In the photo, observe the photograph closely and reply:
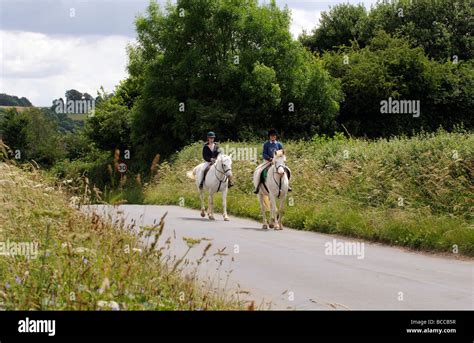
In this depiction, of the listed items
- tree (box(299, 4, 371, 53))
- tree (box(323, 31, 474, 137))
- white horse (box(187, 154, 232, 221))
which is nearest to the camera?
white horse (box(187, 154, 232, 221))

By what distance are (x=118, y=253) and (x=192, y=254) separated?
6.28 meters

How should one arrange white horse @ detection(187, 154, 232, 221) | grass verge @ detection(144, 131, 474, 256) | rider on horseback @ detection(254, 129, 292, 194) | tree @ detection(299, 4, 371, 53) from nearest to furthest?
grass verge @ detection(144, 131, 474, 256), rider on horseback @ detection(254, 129, 292, 194), white horse @ detection(187, 154, 232, 221), tree @ detection(299, 4, 371, 53)

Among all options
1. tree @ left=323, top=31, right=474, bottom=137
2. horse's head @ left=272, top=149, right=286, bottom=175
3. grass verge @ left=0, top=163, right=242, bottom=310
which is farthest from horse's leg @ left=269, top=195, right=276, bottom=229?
tree @ left=323, top=31, right=474, bottom=137

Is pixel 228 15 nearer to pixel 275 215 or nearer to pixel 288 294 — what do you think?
pixel 275 215

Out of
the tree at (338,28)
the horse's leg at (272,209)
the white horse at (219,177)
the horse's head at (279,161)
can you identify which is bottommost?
the horse's leg at (272,209)

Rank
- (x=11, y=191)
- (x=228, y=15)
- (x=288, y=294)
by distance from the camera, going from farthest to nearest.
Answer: (x=228, y=15)
(x=11, y=191)
(x=288, y=294)

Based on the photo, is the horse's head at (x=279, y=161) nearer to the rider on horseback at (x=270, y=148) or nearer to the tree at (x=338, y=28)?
the rider on horseback at (x=270, y=148)

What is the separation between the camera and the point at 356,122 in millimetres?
64625

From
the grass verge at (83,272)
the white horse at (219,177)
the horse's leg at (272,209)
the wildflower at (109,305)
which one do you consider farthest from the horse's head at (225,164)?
the wildflower at (109,305)

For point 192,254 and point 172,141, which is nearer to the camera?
point 192,254

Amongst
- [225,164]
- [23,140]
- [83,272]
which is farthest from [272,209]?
[23,140]

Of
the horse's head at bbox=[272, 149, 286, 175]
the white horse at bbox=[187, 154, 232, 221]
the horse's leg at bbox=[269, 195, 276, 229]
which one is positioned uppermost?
the horse's head at bbox=[272, 149, 286, 175]

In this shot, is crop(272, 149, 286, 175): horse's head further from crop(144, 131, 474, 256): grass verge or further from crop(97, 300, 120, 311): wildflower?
crop(97, 300, 120, 311): wildflower

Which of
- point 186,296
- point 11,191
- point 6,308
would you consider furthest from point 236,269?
point 6,308
